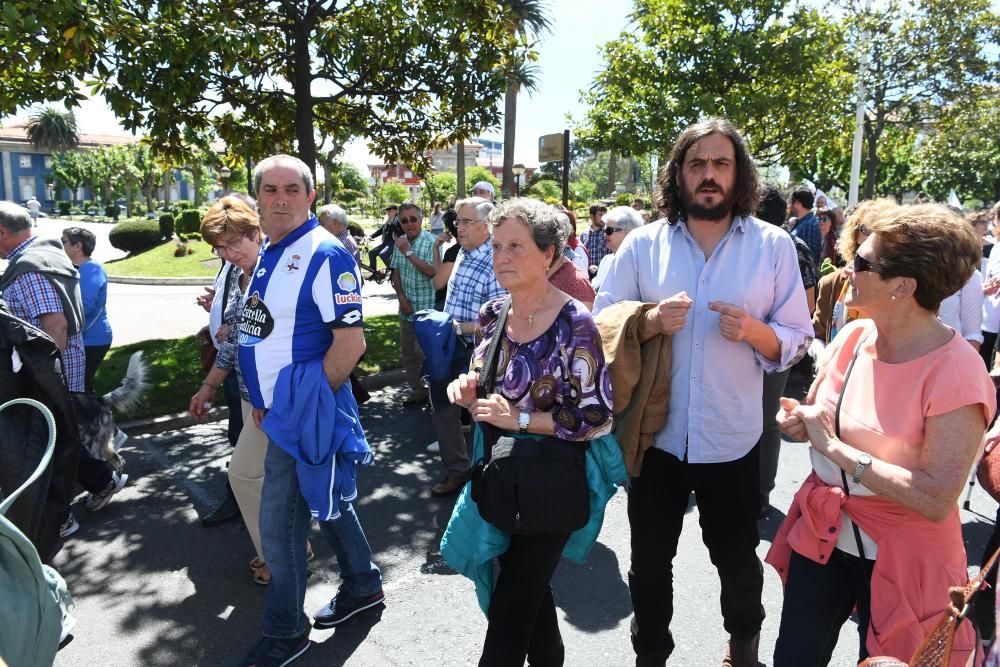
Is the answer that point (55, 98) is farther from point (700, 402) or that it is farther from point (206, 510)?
point (700, 402)

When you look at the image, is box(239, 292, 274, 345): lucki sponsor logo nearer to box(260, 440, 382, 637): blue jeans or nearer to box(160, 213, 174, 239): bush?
box(260, 440, 382, 637): blue jeans

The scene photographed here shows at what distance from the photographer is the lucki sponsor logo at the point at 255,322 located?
9.51 feet

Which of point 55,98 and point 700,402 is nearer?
point 700,402

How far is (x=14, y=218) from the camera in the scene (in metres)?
4.15

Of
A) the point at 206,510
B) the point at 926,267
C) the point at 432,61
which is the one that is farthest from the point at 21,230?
the point at 432,61

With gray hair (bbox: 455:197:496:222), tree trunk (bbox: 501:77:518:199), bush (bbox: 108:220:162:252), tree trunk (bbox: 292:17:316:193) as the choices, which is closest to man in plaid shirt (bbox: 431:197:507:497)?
gray hair (bbox: 455:197:496:222)

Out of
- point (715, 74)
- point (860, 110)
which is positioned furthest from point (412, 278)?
point (860, 110)

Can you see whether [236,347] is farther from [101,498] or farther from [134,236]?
[134,236]

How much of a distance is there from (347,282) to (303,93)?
6068 millimetres

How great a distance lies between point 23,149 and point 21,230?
9105cm

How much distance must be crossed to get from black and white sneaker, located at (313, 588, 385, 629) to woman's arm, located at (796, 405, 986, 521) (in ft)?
7.79

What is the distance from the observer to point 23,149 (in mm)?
77688

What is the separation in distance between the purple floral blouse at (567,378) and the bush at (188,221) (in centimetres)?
2702

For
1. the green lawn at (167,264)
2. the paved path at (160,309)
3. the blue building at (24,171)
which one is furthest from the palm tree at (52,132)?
the paved path at (160,309)
